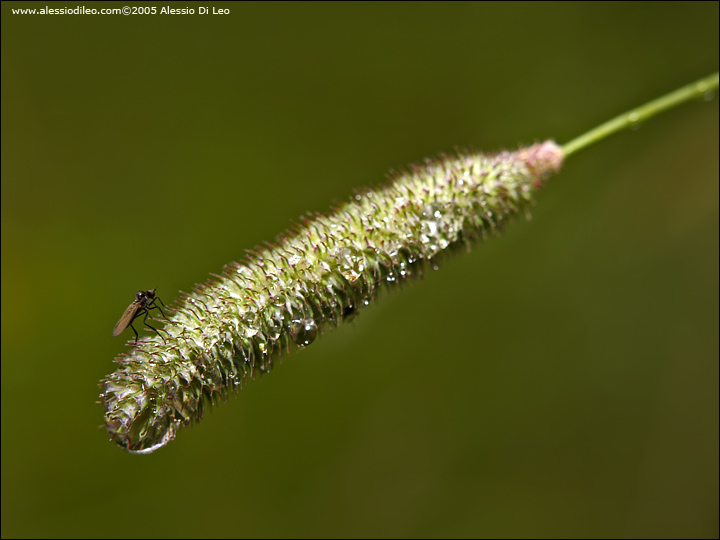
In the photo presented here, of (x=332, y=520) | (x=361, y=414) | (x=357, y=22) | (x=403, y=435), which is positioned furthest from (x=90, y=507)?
(x=357, y=22)

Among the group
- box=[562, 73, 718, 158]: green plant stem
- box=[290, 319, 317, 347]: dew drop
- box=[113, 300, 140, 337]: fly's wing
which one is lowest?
box=[290, 319, 317, 347]: dew drop

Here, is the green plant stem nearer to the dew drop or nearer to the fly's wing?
the dew drop

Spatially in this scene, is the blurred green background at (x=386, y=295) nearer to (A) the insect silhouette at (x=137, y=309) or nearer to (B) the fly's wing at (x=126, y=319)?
(A) the insect silhouette at (x=137, y=309)

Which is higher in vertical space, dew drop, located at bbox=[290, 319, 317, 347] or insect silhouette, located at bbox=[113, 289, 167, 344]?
insect silhouette, located at bbox=[113, 289, 167, 344]

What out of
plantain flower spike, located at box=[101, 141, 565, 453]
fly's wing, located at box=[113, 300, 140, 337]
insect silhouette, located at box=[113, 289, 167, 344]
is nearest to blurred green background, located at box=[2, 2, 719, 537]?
insect silhouette, located at box=[113, 289, 167, 344]

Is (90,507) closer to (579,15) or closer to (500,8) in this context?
(500,8)

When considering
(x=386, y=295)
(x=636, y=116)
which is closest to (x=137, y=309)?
(x=386, y=295)

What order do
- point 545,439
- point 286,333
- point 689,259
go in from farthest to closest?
point 545,439 → point 689,259 → point 286,333
